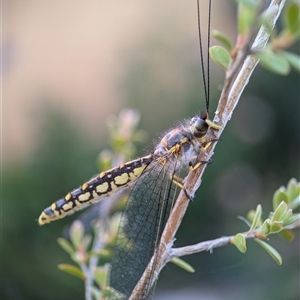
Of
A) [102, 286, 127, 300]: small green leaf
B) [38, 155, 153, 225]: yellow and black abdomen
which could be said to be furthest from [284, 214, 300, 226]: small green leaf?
[38, 155, 153, 225]: yellow and black abdomen

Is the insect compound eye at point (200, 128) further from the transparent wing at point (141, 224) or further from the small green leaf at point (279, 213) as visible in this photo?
the small green leaf at point (279, 213)

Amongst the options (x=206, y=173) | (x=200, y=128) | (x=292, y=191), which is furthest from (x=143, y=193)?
(x=206, y=173)

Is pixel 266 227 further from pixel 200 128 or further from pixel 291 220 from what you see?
pixel 200 128

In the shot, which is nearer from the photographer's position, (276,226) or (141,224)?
(276,226)

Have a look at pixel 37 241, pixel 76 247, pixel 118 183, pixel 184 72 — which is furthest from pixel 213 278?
pixel 184 72

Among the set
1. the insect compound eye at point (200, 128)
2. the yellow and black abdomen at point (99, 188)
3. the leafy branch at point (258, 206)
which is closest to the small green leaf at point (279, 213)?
the leafy branch at point (258, 206)

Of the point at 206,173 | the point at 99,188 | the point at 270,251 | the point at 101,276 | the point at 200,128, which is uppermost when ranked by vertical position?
the point at 206,173
